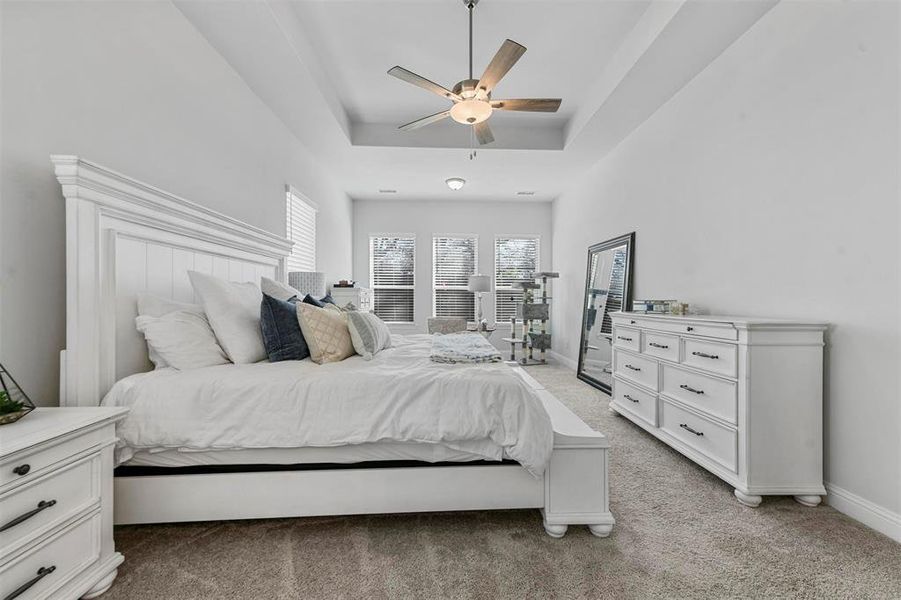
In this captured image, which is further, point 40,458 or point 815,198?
point 815,198

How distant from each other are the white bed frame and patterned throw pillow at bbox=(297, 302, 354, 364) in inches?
23.0

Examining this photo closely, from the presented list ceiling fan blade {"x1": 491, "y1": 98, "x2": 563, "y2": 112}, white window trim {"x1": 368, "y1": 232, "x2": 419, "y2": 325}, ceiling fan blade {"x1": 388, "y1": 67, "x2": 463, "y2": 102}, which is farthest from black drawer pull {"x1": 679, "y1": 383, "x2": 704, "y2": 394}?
white window trim {"x1": 368, "y1": 232, "x2": 419, "y2": 325}

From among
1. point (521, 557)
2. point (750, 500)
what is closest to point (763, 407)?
point (750, 500)

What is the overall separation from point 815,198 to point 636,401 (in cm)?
168

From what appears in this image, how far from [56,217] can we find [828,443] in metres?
3.76

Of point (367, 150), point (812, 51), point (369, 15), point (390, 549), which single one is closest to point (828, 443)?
point (812, 51)

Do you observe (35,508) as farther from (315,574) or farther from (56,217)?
(56,217)

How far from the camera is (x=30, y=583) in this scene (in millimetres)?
1134

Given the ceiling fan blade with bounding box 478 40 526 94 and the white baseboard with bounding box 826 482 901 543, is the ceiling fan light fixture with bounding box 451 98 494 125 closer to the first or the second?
the ceiling fan blade with bounding box 478 40 526 94

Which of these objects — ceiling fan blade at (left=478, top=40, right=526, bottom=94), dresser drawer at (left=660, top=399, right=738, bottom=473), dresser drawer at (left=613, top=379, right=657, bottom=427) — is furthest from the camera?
dresser drawer at (left=613, top=379, right=657, bottom=427)

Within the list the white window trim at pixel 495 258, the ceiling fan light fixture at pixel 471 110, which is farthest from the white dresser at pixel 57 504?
the white window trim at pixel 495 258

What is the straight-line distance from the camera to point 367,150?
447cm

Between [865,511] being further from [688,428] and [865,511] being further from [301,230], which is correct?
[301,230]

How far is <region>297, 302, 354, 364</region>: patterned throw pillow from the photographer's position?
203 cm
